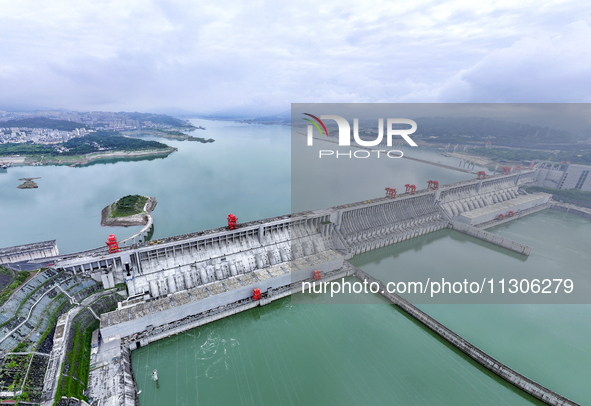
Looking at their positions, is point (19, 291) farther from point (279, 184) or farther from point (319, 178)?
point (319, 178)

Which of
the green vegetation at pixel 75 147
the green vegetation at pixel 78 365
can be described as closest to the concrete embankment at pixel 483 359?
the green vegetation at pixel 78 365

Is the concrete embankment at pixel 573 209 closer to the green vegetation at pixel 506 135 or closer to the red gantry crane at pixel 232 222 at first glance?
the red gantry crane at pixel 232 222

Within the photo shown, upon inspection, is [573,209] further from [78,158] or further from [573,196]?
[78,158]

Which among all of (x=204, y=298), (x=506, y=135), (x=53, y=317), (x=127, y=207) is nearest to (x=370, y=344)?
(x=204, y=298)

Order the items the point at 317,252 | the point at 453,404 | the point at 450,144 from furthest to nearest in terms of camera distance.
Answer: the point at 450,144, the point at 317,252, the point at 453,404

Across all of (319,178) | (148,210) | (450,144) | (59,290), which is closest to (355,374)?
(59,290)

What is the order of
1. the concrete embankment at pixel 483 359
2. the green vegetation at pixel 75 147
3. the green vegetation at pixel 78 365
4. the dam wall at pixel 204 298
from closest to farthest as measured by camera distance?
the green vegetation at pixel 78 365 → the concrete embankment at pixel 483 359 → the dam wall at pixel 204 298 → the green vegetation at pixel 75 147
